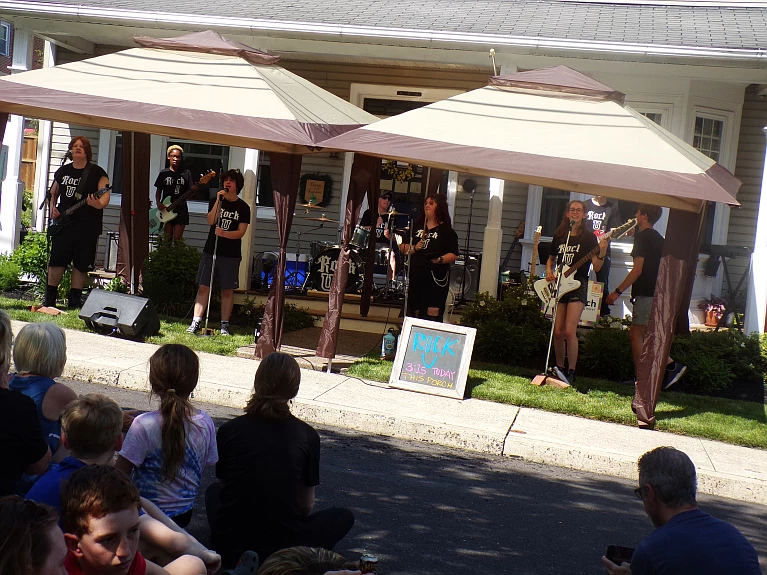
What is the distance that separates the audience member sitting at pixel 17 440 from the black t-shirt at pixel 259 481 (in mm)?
799

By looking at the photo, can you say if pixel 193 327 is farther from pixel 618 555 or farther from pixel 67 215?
pixel 618 555

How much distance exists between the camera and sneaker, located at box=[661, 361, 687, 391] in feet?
30.3

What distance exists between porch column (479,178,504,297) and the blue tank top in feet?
24.7

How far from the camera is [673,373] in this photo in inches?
367

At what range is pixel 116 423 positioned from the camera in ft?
11.5

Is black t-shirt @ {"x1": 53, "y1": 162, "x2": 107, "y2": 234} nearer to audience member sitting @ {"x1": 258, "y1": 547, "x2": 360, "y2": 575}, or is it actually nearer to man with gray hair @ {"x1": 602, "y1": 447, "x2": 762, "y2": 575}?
man with gray hair @ {"x1": 602, "y1": 447, "x2": 762, "y2": 575}

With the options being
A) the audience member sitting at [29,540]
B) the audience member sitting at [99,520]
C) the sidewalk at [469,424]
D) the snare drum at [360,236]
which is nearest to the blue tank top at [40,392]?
the audience member sitting at [99,520]

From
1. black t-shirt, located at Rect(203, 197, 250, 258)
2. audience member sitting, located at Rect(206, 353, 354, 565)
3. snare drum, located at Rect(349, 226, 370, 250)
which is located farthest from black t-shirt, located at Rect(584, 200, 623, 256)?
audience member sitting, located at Rect(206, 353, 354, 565)

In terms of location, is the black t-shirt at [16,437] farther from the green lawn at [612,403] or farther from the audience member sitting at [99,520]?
the green lawn at [612,403]

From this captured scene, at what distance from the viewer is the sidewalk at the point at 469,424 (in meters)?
Answer: 6.95

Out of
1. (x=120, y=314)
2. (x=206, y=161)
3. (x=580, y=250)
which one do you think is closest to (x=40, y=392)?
(x=120, y=314)

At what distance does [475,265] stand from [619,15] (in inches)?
161

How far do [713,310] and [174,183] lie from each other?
25.6ft

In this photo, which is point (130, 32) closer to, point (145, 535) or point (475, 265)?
point (475, 265)
